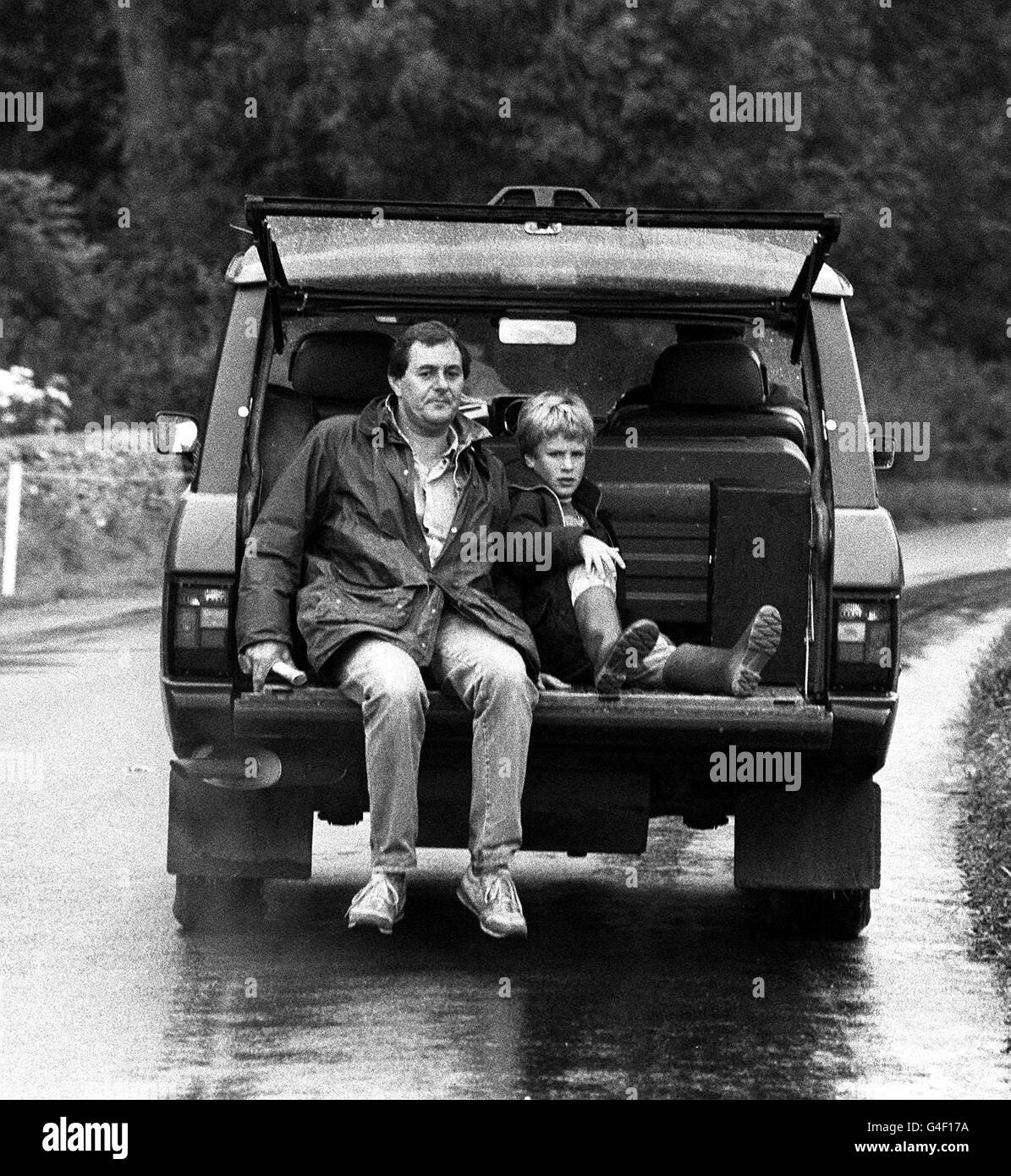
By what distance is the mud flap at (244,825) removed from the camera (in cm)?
755

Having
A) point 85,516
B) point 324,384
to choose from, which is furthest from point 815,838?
point 85,516

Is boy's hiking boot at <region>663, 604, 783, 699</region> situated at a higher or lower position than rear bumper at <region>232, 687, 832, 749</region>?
higher

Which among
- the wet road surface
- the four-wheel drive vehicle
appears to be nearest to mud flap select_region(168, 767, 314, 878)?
the four-wheel drive vehicle

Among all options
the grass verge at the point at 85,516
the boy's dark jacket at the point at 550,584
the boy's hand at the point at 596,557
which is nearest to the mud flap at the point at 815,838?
the boy's dark jacket at the point at 550,584

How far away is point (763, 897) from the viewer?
8.63 meters

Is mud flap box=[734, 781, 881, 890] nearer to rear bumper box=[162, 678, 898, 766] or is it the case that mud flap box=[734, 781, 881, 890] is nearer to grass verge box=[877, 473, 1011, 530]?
rear bumper box=[162, 678, 898, 766]

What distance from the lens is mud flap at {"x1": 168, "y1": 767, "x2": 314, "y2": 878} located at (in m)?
7.55

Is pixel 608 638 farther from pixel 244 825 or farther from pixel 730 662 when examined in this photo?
pixel 244 825

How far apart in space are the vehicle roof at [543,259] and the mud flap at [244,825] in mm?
1447

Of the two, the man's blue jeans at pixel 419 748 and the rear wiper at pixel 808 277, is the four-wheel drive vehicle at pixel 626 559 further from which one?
the man's blue jeans at pixel 419 748

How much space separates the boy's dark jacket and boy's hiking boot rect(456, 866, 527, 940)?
0.74m

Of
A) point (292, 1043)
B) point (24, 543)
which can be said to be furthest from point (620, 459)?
point (24, 543)
